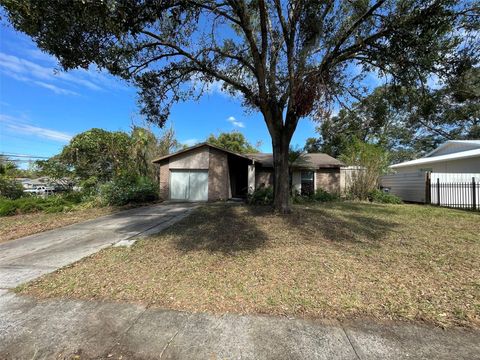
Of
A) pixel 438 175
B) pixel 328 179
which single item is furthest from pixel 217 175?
pixel 438 175

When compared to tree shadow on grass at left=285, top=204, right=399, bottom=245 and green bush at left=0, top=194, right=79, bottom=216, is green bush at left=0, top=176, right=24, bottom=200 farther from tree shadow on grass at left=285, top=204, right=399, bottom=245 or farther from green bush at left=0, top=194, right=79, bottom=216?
tree shadow on grass at left=285, top=204, right=399, bottom=245

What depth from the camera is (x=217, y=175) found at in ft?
55.0

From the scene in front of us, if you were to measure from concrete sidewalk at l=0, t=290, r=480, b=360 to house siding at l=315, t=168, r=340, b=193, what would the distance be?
1623 centimetres

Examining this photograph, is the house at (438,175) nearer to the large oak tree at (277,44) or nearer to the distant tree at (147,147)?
the large oak tree at (277,44)

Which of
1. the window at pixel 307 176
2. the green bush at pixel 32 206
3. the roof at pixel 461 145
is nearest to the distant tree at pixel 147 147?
the green bush at pixel 32 206

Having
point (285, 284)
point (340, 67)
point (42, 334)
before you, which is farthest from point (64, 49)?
point (340, 67)

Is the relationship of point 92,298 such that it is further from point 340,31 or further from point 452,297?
point 340,31

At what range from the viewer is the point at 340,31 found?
7992 millimetres

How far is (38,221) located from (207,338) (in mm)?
10411

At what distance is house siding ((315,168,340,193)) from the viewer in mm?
18797

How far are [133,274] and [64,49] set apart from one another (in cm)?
514

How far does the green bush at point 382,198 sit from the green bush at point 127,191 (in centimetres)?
1267

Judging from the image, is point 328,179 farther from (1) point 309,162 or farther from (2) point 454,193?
(2) point 454,193

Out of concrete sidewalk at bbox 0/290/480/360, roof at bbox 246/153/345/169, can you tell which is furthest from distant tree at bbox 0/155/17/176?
concrete sidewalk at bbox 0/290/480/360
